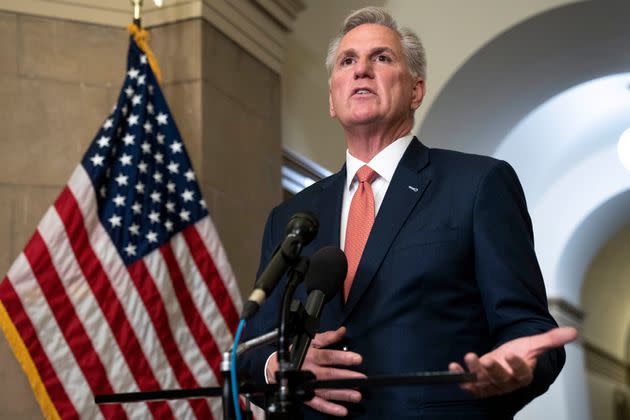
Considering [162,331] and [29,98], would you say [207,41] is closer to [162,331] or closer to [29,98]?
[29,98]

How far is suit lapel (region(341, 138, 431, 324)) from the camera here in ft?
6.98

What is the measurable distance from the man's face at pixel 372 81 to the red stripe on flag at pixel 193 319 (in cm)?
182

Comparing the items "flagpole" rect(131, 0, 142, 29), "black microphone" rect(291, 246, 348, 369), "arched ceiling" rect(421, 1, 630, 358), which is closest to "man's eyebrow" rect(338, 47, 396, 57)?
"black microphone" rect(291, 246, 348, 369)

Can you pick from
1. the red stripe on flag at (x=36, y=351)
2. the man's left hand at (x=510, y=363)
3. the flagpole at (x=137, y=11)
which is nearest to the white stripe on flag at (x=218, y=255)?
the red stripe on flag at (x=36, y=351)

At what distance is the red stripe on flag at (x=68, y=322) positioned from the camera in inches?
153

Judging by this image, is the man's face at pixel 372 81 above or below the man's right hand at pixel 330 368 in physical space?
above

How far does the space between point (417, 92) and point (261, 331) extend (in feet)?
2.59

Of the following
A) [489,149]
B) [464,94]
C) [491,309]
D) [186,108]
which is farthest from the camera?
[489,149]

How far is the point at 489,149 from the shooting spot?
6.91 metres

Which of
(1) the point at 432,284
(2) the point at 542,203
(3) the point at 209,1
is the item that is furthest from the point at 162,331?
(2) the point at 542,203

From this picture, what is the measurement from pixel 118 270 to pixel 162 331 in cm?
32

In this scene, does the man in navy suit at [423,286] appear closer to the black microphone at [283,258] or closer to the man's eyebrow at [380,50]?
the man's eyebrow at [380,50]

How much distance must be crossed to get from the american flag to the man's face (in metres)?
1.80

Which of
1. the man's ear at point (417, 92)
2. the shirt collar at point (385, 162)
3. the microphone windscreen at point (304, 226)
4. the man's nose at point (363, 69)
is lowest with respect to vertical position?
the microphone windscreen at point (304, 226)
